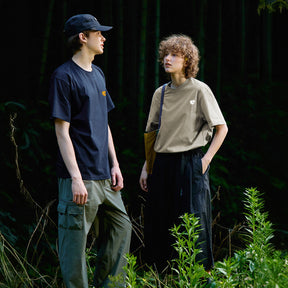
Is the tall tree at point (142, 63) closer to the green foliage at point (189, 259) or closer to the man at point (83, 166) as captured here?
the man at point (83, 166)

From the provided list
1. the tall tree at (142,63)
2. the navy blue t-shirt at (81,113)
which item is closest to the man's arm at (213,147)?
the navy blue t-shirt at (81,113)

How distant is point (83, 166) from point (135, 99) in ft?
10.4

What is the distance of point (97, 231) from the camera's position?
265cm

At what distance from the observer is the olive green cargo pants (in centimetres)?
238

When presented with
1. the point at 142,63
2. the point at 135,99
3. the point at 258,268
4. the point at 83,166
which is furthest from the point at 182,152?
Answer: the point at 135,99

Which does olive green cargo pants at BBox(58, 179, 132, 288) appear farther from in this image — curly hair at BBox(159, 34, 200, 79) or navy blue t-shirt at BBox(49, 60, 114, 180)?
curly hair at BBox(159, 34, 200, 79)

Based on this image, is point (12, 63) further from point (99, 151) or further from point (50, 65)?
point (99, 151)

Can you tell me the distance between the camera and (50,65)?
6.23 m

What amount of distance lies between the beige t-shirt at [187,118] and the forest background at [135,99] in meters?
0.74

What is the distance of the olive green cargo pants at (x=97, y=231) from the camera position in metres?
2.38

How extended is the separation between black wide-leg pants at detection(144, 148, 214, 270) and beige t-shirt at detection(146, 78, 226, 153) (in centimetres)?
7

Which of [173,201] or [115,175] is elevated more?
[115,175]

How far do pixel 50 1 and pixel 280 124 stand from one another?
3.70 meters

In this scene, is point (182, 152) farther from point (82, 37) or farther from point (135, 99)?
point (135, 99)
